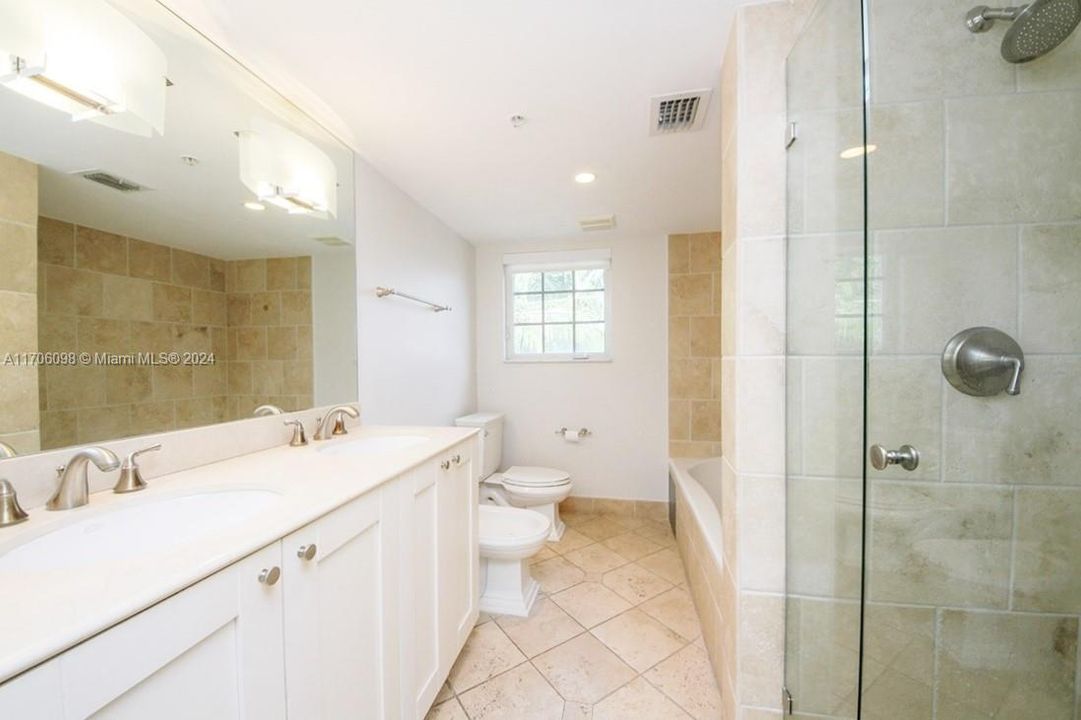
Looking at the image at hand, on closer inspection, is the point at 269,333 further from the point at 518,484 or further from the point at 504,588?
the point at 518,484

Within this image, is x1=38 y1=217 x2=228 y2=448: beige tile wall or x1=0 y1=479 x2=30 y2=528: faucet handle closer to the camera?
x1=0 y1=479 x2=30 y2=528: faucet handle

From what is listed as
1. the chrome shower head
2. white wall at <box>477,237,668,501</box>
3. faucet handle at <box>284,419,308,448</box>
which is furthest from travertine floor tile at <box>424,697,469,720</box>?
the chrome shower head

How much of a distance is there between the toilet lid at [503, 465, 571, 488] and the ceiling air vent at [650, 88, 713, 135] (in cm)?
203

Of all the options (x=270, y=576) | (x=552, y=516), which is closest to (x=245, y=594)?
(x=270, y=576)

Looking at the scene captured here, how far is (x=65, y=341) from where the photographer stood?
2.95 feet

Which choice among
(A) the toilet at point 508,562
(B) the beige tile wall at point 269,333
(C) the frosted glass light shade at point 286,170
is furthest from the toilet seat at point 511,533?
(C) the frosted glass light shade at point 286,170

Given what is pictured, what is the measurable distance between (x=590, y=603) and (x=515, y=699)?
0.65m

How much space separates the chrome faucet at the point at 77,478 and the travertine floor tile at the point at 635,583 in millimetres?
2023

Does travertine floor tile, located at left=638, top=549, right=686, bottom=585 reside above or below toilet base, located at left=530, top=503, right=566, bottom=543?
below

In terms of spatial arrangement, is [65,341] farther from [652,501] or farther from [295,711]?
[652,501]

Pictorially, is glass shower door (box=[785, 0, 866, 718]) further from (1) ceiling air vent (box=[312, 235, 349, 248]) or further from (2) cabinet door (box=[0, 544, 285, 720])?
(1) ceiling air vent (box=[312, 235, 349, 248])

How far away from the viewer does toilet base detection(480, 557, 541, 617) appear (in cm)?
189

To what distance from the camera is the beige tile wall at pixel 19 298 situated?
2.66 feet

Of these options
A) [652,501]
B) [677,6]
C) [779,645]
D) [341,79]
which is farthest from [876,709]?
[341,79]
